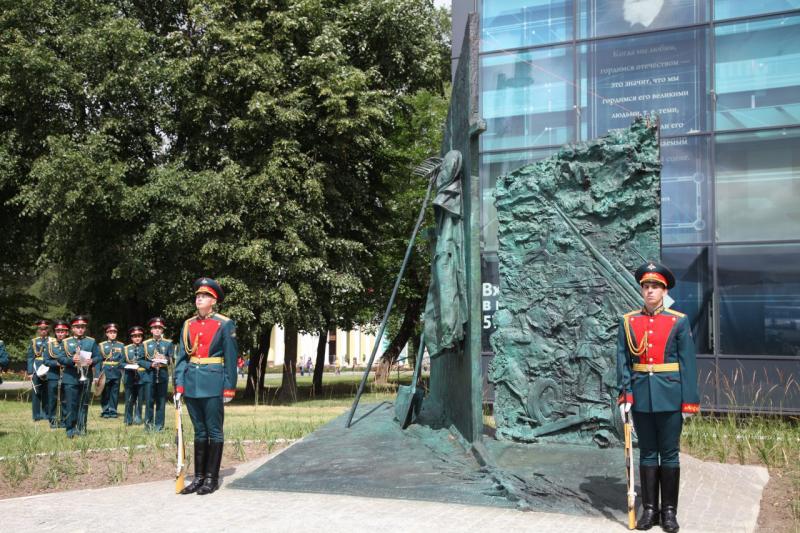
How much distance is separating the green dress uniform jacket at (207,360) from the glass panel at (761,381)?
932 cm

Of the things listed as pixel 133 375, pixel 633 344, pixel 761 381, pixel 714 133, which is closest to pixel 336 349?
pixel 133 375

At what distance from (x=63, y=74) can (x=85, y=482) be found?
46.1 feet

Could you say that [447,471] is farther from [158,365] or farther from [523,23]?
[523,23]

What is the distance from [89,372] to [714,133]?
1131 cm

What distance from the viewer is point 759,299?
47.0 feet

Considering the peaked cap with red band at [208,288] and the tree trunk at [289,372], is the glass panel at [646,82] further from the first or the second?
the peaked cap with red band at [208,288]

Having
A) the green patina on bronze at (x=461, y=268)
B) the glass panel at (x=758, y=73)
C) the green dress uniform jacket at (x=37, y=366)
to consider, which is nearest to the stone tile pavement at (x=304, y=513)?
the green patina on bronze at (x=461, y=268)

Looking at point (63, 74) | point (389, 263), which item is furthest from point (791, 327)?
point (63, 74)

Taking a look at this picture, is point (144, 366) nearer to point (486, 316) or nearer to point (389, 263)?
point (486, 316)

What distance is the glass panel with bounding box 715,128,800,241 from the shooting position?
14.4 m

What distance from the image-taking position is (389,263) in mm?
25000

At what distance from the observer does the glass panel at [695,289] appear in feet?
48.1

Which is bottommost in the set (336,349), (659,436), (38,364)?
(336,349)

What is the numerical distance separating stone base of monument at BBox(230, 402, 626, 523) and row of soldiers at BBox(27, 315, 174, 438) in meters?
5.21
